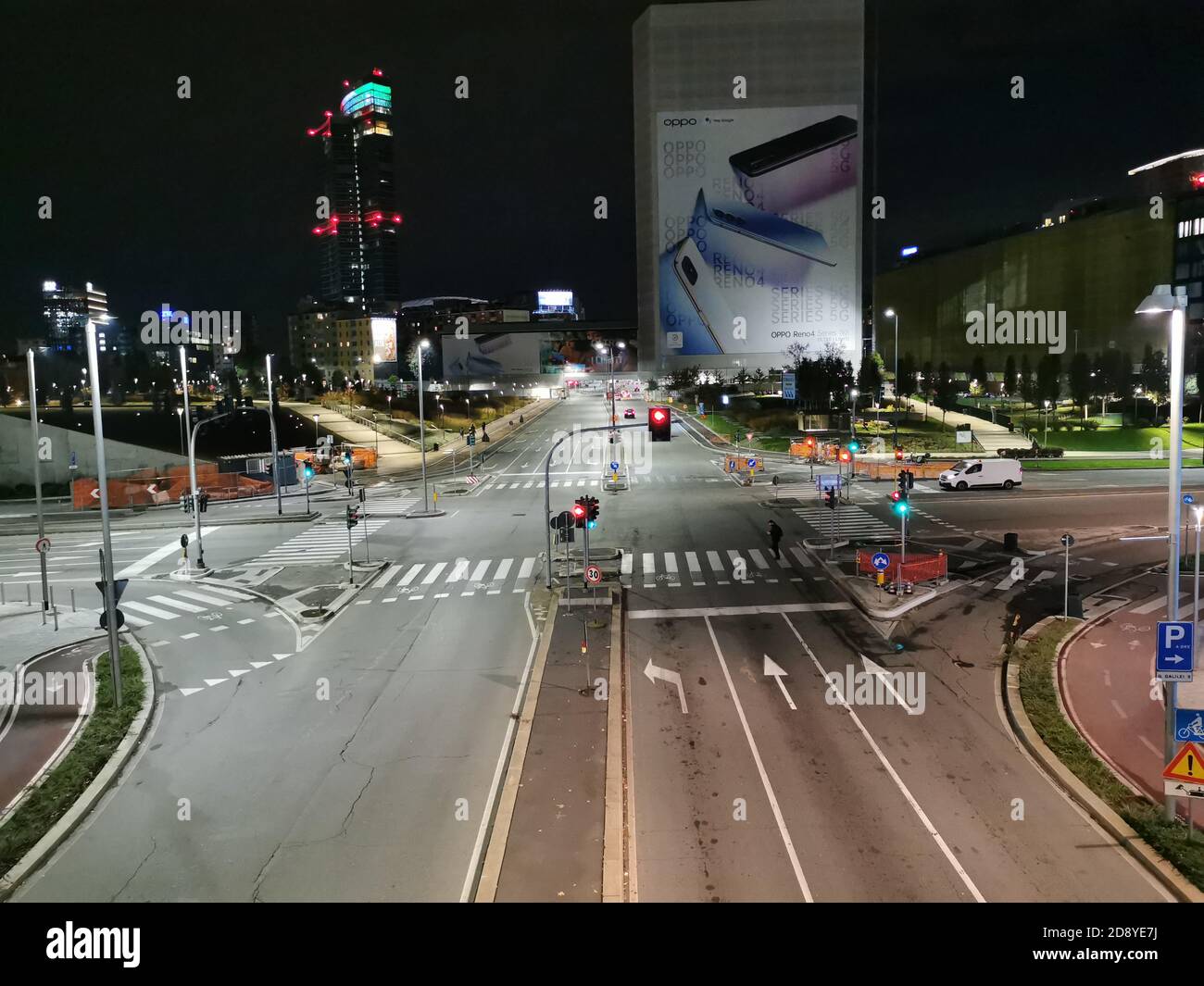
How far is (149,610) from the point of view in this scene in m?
23.7

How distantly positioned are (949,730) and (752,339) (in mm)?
114036

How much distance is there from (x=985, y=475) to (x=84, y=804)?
4205cm

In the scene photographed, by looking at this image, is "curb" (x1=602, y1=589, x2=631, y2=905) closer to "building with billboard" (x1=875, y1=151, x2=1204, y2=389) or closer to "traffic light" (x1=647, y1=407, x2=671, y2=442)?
"traffic light" (x1=647, y1=407, x2=671, y2=442)

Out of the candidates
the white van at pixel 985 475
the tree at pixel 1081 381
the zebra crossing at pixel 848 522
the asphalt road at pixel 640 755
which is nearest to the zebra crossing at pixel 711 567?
the asphalt road at pixel 640 755

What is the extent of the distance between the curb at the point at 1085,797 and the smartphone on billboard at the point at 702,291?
10825 centimetres

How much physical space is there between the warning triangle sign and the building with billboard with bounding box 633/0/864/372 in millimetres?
112913

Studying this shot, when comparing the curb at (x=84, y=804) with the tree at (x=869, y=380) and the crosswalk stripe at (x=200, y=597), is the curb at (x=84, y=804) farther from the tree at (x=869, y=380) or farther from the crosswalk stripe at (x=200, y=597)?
the tree at (x=869, y=380)

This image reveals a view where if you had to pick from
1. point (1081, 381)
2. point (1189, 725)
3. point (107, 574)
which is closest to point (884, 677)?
point (1189, 725)

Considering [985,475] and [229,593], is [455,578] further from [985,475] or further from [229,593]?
[985,475]

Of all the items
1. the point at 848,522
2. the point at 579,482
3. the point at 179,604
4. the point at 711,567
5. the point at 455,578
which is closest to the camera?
the point at 179,604

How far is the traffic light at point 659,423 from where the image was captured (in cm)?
2002

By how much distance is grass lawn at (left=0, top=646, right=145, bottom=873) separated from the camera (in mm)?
10867

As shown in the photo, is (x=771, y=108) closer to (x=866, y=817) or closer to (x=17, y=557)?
(x=17, y=557)

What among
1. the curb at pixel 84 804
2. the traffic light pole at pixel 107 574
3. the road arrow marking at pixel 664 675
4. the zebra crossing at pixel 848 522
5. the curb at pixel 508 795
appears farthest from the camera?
the zebra crossing at pixel 848 522
